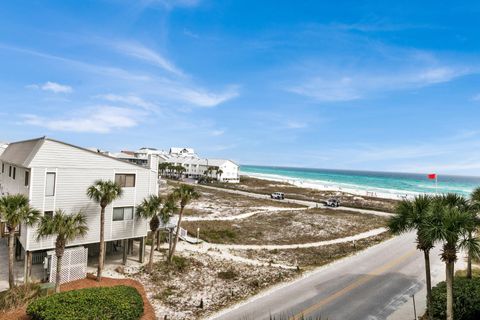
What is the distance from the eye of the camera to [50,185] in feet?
71.6

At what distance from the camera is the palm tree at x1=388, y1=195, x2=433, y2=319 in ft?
46.7

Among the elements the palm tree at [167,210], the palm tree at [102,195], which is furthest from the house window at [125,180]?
the palm tree at [167,210]

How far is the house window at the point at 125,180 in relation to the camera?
2538 cm

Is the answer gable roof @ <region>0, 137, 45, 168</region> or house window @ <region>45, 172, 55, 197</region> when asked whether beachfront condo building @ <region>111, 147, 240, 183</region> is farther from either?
house window @ <region>45, 172, 55, 197</region>

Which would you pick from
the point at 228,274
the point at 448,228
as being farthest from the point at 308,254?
the point at 448,228

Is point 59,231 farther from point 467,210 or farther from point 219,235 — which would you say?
point 467,210

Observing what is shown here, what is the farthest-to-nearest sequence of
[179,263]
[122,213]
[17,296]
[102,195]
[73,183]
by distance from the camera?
[179,263]
[122,213]
[73,183]
[102,195]
[17,296]

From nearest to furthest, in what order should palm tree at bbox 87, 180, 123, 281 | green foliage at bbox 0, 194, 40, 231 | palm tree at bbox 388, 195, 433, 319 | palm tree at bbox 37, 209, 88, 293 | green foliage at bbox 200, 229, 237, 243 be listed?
palm tree at bbox 388, 195, 433, 319
green foliage at bbox 0, 194, 40, 231
palm tree at bbox 37, 209, 88, 293
palm tree at bbox 87, 180, 123, 281
green foliage at bbox 200, 229, 237, 243

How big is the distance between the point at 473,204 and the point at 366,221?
3365 centimetres

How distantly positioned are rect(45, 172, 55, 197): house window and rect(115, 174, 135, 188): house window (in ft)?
15.0

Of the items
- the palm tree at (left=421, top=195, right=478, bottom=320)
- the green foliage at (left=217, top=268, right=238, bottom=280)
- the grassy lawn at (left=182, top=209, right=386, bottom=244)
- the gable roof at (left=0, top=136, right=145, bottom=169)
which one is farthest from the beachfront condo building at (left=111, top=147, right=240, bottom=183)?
the palm tree at (left=421, top=195, right=478, bottom=320)

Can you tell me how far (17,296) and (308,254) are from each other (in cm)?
2426

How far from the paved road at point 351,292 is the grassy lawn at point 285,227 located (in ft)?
36.4

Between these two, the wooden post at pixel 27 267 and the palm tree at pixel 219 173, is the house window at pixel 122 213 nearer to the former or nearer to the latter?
the wooden post at pixel 27 267
